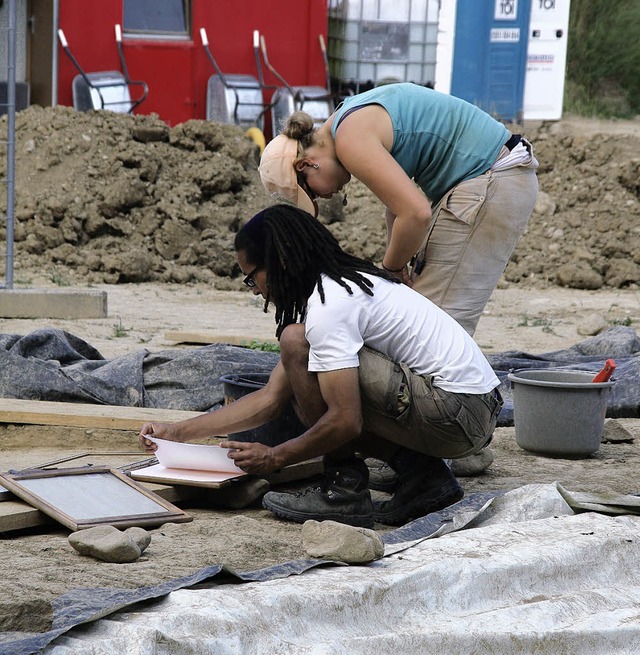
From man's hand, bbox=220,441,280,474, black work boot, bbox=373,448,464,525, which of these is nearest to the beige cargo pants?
black work boot, bbox=373,448,464,525

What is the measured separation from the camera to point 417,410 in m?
3.17

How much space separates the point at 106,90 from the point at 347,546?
1087 cm

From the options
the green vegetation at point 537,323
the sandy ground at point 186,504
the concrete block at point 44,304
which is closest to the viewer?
the sandy ground at point 186,504

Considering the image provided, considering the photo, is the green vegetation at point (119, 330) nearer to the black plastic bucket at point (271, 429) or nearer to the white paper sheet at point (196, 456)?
the black plastic bucket at point (271, 429)

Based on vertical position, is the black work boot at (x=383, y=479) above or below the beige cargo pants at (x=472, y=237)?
below

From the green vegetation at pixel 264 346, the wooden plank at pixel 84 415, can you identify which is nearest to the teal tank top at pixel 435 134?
the wooden plank at pixel 84 415

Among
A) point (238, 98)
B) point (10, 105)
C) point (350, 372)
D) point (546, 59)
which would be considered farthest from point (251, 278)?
point (546, 59)

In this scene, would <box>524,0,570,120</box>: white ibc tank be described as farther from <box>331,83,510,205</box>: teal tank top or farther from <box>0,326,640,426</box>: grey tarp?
<box>331,83,510,205</box>: teal tank top

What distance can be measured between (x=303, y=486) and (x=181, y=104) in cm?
1027

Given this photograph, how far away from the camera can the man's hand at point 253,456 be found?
125 inches

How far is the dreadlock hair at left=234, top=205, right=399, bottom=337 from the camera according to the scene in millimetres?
3100

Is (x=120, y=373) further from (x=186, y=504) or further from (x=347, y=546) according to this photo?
(x=347, y=546)

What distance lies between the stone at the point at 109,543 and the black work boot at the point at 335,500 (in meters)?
0.57

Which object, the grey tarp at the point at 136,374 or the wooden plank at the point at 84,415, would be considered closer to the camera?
the wooden plank at the point at 84,415
